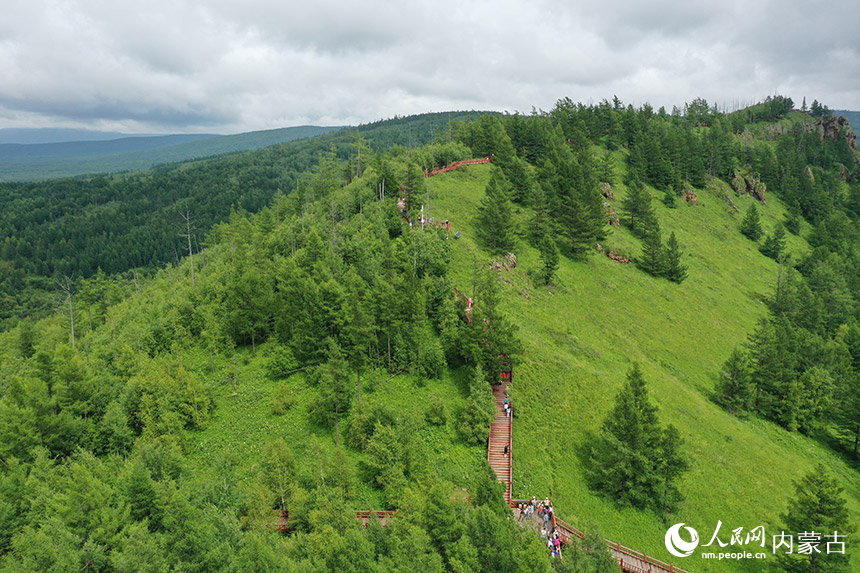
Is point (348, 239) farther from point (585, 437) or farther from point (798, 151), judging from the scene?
point (798, 151)

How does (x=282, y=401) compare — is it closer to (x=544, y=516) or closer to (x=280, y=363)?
(x=280, y=363)

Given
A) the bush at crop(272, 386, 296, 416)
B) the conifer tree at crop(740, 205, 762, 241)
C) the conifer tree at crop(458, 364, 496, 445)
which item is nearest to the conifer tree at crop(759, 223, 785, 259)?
the conifer tree at crop(740, 205, 762, 241)

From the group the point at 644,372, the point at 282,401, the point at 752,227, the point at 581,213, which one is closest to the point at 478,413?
the point at 282,401

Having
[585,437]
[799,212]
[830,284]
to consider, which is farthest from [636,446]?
[799,212]

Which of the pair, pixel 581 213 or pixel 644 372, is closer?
pixel 644 372

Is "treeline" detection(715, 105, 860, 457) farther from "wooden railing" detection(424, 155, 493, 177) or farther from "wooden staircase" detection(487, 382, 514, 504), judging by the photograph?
"wooden railing" detection(424, 155, 493, 177)

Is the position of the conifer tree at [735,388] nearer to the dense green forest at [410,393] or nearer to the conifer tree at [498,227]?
the dense green forest at [410,393]
